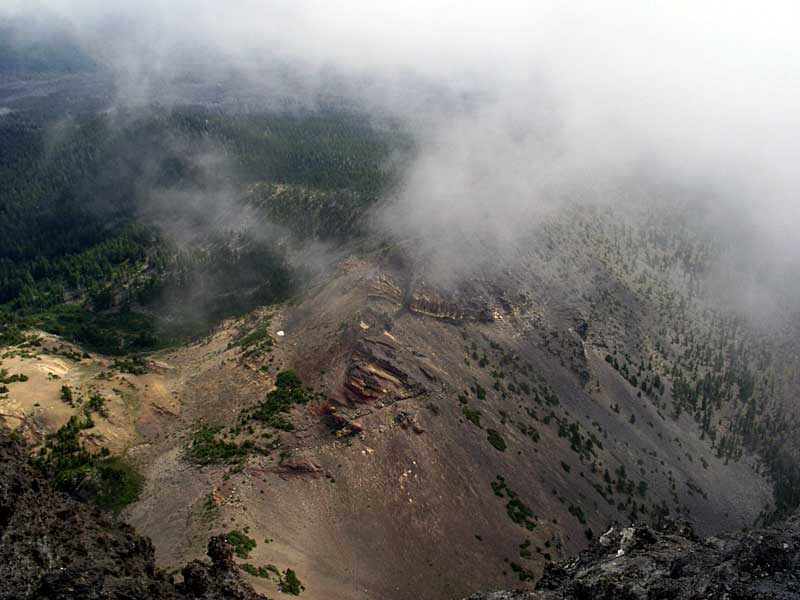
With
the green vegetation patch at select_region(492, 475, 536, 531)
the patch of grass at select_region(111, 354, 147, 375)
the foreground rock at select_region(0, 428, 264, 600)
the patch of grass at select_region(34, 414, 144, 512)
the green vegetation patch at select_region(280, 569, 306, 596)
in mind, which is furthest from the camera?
the patch of grass at select_region(111, 354, 147, 375)

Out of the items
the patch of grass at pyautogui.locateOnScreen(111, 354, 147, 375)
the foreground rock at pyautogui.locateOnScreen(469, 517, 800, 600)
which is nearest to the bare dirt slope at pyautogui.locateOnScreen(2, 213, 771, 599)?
the patch of grass at pyautogui.locateOnScreen(111, 354, 147, 375)

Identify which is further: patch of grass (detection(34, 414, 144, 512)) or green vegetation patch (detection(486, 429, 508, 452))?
green vegetation patch (detection(486, 429, 508, 452))

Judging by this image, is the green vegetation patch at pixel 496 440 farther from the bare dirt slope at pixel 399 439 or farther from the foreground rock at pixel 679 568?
the foreground rock at pixel 679 568

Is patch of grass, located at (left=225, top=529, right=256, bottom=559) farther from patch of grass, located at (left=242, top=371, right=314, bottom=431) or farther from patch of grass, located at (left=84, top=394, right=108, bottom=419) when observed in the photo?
patch of grass, located at (left=84, top=394, right=108, bottom=419)

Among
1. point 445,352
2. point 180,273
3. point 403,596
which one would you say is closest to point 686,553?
point 403,596

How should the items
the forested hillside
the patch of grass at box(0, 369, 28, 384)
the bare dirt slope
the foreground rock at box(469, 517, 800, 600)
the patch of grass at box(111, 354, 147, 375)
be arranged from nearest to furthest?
the foreground rock at box(469, 517, 800, 600), the bare dirt slope, the patch of grass at box(0, 369, 28, 384), the patch of grass at box(111, 354, 147, 375), the forested hillside
